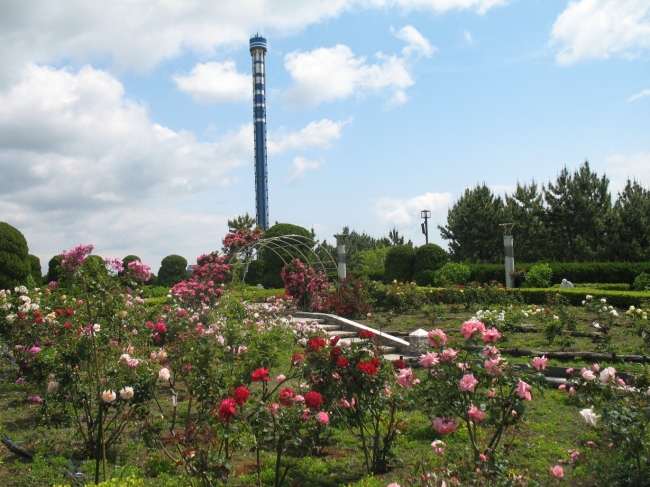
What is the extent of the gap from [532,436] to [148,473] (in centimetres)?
302

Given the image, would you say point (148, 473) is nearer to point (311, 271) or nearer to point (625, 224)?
point (311, 271)

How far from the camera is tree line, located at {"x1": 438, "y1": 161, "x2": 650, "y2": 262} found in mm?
22109

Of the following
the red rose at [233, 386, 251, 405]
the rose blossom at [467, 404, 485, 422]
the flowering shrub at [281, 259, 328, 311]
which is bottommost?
the rose blossom at [467, 404, 485, 422]

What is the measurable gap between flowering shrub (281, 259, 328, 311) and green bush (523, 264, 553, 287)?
26.2 ft

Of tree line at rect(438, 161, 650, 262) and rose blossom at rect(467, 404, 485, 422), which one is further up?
tree line at rect(438, 161, 650, 262)

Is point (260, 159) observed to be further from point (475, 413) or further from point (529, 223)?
point (475, 413)

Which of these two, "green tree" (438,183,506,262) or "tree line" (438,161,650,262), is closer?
"tree line" (438,161,650,262)

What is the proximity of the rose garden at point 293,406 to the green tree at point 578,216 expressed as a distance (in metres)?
17.4

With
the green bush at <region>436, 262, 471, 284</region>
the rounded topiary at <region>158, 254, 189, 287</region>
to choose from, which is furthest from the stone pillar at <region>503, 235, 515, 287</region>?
the rounded topiary at <region>158, 254, 189, 287</region>

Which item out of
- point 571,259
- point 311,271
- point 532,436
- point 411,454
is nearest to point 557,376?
point 532,436

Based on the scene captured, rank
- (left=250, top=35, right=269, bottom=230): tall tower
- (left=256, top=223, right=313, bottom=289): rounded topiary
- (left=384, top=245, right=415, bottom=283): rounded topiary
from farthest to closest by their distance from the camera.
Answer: (left=250, top=35, right=269, bottom=230): tall tower, (left=256, top=223, right=313, bottom=289): rounded topiary, (left=384, top=245, right=415, bottom=283): rounded topiary

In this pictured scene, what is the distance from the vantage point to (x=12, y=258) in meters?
13.2

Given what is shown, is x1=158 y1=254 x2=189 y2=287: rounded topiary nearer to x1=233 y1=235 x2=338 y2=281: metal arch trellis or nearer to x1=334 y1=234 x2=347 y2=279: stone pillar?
x1=233 y1=235 x2=338 y2=281: metal arch trellis

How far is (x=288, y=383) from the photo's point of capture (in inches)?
229
